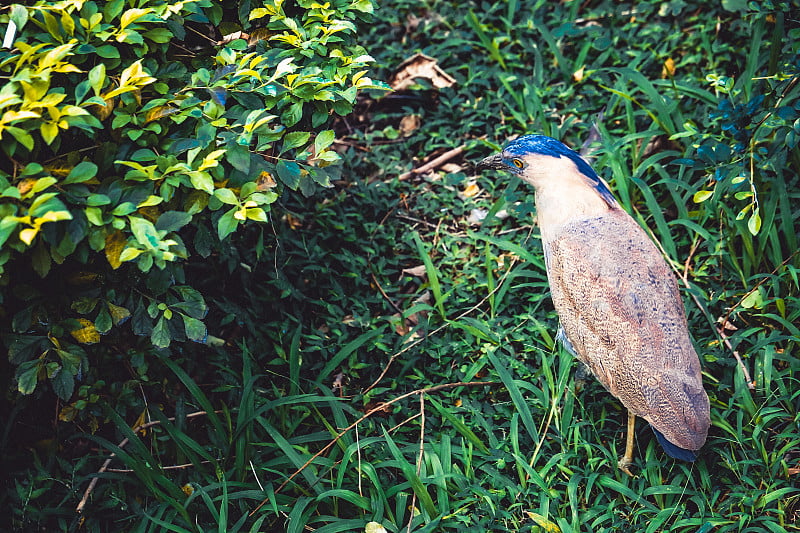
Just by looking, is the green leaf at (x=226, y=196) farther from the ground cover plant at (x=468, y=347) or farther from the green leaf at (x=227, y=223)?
the ground cover plant at (x=468, y=347)

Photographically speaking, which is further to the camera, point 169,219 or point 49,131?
point 169,219

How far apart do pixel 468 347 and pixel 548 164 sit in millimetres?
1031

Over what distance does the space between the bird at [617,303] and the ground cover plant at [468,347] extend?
355mm

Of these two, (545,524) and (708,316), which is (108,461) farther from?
(708,316)

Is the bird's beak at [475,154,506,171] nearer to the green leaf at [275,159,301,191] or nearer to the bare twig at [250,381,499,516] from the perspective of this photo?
the bare twig at [250,381,499,516]

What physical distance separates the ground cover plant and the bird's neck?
21.0 inches

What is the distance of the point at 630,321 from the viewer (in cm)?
314

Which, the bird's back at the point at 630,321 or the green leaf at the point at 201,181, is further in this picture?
the bird's back at the point at 630,321

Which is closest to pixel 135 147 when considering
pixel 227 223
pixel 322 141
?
pixel 227 223

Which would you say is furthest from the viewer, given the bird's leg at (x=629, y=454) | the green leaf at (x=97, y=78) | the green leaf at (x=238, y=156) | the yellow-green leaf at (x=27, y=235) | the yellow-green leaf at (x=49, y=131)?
the bird's leg at (x=629, y=454)

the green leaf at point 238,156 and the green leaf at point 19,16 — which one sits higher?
the green leaf at point 19,16

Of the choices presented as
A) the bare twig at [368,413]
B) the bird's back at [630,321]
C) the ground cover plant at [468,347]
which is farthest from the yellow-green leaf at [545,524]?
the bare twig at [368,413]

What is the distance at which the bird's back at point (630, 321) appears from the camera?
307 cm

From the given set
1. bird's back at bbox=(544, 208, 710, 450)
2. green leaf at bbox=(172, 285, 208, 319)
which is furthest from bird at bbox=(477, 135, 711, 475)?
green leaf at bbox=(172, 285, 208, 319)
